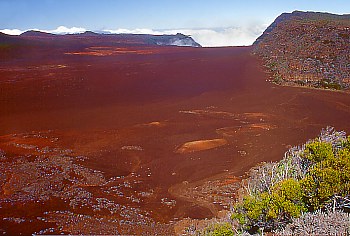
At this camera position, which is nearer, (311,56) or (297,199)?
(297,199)

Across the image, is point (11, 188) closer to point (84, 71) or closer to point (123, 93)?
point (123, 93)

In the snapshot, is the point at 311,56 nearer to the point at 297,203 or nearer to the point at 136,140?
the point at 136,140

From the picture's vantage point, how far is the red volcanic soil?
720 centimetres

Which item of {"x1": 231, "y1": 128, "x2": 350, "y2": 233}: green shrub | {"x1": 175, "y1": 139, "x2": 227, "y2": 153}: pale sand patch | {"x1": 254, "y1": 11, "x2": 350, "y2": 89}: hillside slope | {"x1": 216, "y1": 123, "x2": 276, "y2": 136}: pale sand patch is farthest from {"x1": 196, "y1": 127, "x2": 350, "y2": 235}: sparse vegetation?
{"x1": 254, "y1": 11, "x2": 350, "y2": 89}: hillside slope

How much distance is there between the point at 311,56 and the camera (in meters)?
23.7

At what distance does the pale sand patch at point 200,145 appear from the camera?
1035 cm

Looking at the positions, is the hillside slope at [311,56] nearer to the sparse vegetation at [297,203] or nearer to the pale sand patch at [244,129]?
the pale sand patch at [244,129]

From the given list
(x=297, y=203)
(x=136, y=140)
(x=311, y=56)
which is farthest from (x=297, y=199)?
(x=311, y=56)

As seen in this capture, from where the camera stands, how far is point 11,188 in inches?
313

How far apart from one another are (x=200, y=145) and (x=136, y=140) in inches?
75.3

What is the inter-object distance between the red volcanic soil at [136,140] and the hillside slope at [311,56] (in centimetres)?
175

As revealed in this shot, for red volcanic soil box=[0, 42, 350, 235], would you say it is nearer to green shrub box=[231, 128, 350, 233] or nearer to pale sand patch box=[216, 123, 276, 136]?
pale sand patch box=[216, 123, 276, 136]

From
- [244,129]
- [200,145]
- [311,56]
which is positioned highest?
[311,56]

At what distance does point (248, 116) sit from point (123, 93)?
21.7 feet
